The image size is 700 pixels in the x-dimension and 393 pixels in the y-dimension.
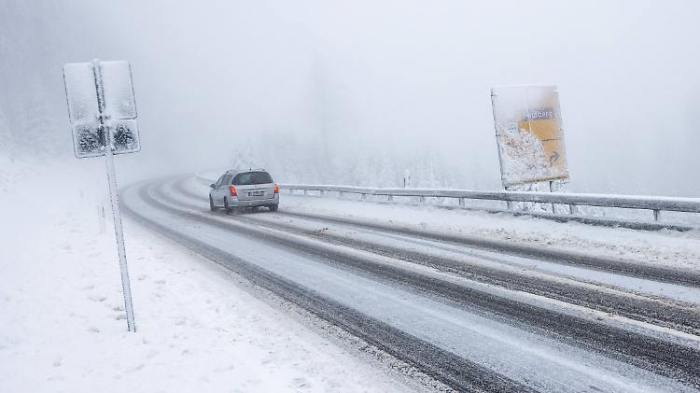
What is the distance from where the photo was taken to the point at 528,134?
13727 millimetres

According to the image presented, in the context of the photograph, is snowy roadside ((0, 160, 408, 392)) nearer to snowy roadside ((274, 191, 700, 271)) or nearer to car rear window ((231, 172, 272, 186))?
snowy roadside ((274, 191, 700, 271))

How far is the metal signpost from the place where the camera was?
470cm

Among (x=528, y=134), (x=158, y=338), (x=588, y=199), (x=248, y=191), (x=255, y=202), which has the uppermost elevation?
(x=528, y=134)

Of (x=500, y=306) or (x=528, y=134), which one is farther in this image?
(x=528, y=134)

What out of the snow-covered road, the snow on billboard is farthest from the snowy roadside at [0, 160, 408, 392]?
the snow on billboard

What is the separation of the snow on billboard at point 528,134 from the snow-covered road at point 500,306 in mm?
4759

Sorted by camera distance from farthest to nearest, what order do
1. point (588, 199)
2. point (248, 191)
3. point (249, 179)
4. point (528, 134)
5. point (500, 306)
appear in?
point (249, 179) → point (248, 191) → point (528, 134) → point (588, 199) → point (500, 306)

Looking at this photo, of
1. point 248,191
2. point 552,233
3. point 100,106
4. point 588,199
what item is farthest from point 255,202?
point 100,106

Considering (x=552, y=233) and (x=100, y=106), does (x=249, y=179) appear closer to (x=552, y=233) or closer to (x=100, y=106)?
(x=552, y=233)

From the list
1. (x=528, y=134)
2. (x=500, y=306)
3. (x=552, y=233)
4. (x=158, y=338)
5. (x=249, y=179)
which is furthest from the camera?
(x=249, y=179)

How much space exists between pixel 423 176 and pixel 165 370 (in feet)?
173

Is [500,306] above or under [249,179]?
under

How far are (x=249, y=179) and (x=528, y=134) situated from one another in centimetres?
1031

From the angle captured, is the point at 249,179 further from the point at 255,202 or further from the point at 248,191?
the point at 255,202
